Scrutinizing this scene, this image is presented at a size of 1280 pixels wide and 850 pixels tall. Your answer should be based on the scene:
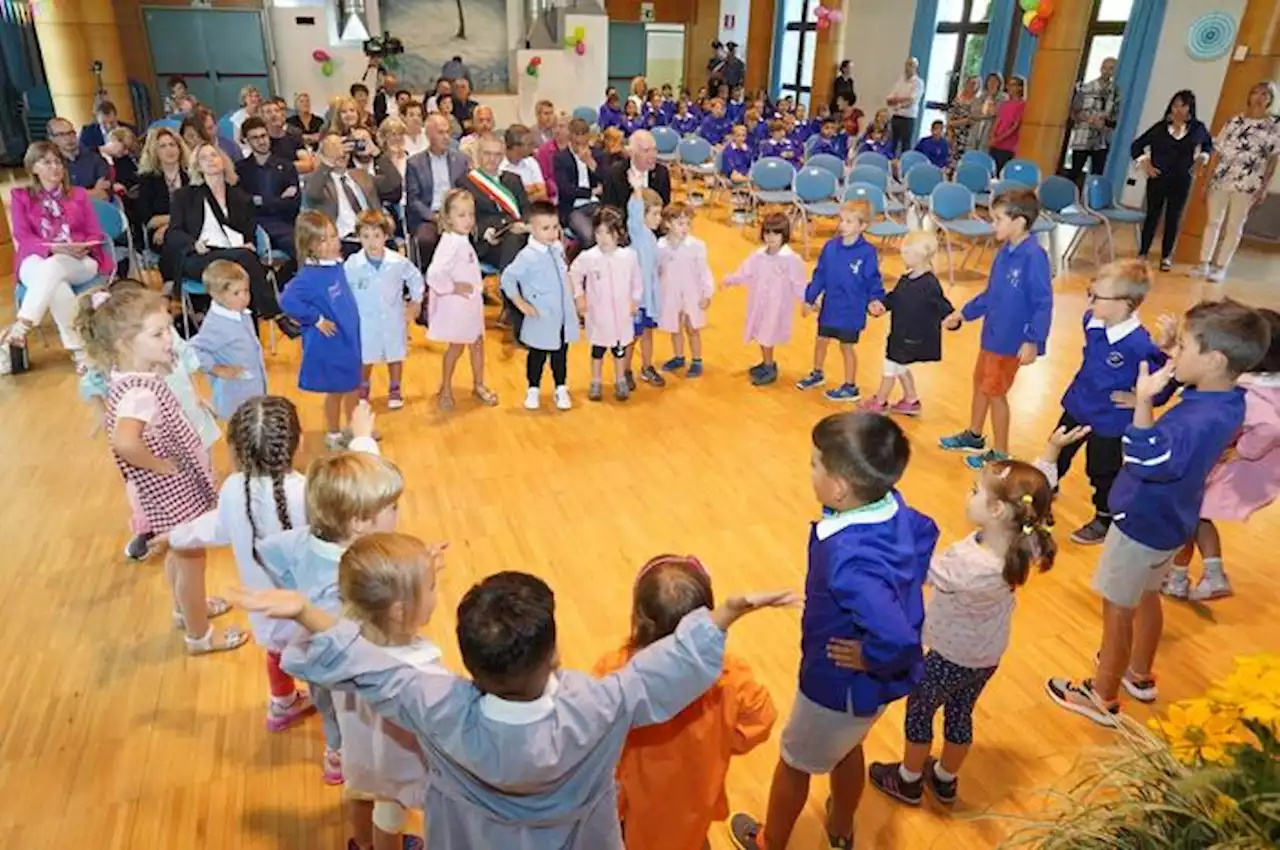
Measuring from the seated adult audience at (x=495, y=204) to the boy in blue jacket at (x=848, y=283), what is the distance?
6.84 ft

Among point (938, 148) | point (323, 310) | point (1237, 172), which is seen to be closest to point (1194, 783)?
point (323, 310)

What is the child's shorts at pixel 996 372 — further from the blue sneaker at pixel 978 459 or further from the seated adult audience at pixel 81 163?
the seated adult audience at pixel 81 163

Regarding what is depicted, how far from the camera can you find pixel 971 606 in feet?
7.48

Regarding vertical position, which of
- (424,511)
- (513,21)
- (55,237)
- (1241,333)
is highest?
(513,21)

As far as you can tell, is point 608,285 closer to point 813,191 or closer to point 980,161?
point 813,191

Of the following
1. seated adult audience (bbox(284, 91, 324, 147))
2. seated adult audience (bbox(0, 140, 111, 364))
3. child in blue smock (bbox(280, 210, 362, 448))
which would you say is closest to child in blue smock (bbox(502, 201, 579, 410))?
child in blue smock (bbox(280, 210, 362, 448))

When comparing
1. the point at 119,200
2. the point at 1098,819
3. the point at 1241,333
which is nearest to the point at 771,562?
the point at 1241,333

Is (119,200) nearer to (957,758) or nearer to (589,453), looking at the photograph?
(589,453)

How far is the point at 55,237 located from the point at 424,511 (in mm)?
3290

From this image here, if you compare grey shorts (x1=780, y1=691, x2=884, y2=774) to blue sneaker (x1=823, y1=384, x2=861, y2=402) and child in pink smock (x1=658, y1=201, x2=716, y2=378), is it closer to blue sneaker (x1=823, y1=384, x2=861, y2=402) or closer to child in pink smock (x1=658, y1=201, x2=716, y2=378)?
blue sneaker (x1=823, y1=384, x2=861, y2=402)

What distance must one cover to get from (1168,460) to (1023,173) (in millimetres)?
6974

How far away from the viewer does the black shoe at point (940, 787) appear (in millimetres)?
2559

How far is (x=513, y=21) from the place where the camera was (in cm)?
1606

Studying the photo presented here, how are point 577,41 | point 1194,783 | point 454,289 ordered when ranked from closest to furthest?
point 1194,783 < point 454,289 < point 577,41
